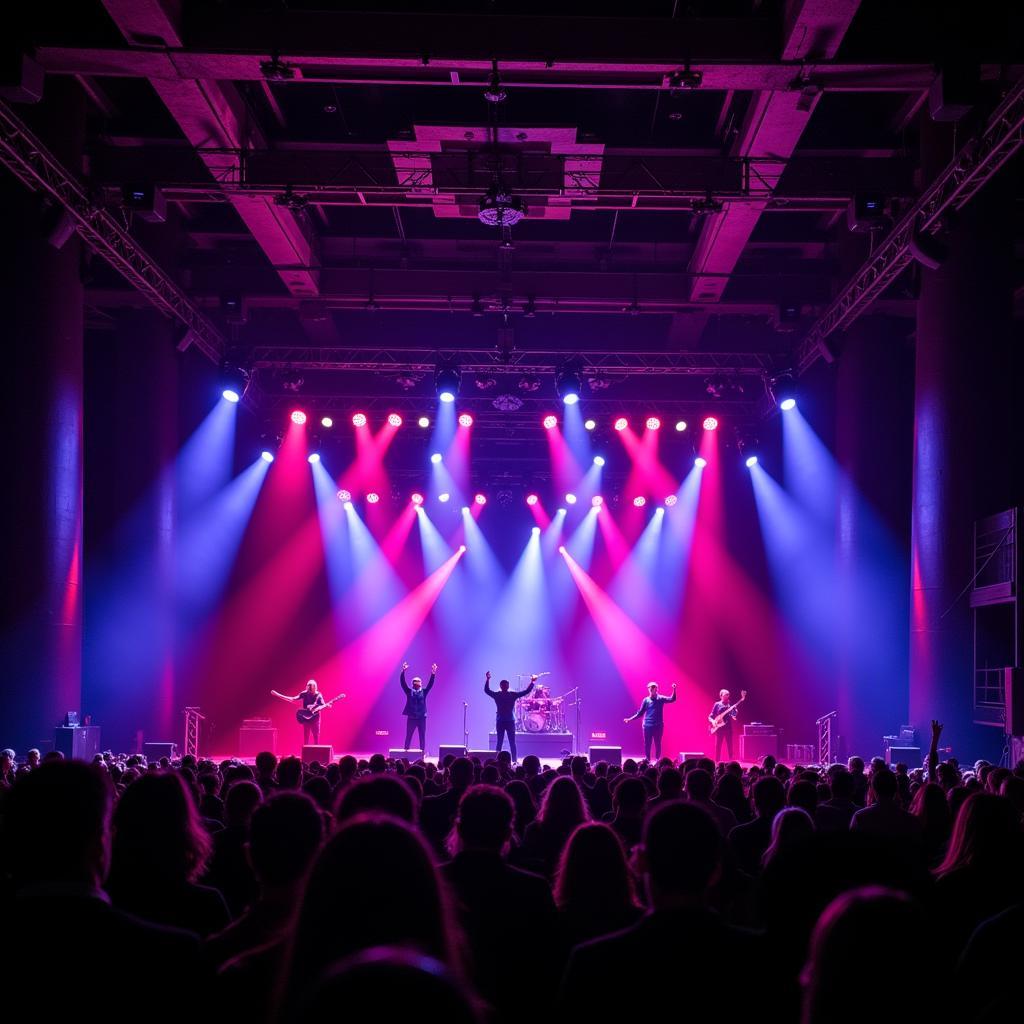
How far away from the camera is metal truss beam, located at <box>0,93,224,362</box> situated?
1238cm

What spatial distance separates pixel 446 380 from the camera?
1977cm

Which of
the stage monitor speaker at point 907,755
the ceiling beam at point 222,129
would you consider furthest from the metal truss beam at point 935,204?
the ceiling beam at point 222,129

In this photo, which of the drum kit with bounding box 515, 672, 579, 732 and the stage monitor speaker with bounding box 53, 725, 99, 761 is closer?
the stage monitor speaker with bounding box 53, 725, 99, 761

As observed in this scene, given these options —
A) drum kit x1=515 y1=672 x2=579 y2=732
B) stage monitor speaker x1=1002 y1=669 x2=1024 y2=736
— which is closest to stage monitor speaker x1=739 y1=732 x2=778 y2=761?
drum kit x1=515 y1=672 x2=579 y2=732

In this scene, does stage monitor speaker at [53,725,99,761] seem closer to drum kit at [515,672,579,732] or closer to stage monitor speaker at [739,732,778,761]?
drum kit at [515,672,579,732]

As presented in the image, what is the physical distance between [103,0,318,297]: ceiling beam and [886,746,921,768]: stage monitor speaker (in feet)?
37.7

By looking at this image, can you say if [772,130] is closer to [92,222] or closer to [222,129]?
[222,129]

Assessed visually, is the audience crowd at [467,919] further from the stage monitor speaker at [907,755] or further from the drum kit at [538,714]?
the drum kit at [538,714]

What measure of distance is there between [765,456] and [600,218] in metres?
8.32

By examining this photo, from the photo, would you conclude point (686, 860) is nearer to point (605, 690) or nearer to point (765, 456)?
point (765, 456)

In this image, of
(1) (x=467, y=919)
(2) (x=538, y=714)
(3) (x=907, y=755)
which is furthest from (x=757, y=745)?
(1) (x=467, y=919)

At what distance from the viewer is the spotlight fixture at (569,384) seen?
19766 mm

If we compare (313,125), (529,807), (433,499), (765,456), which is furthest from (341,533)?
(529,807)

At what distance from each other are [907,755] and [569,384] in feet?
28.1
